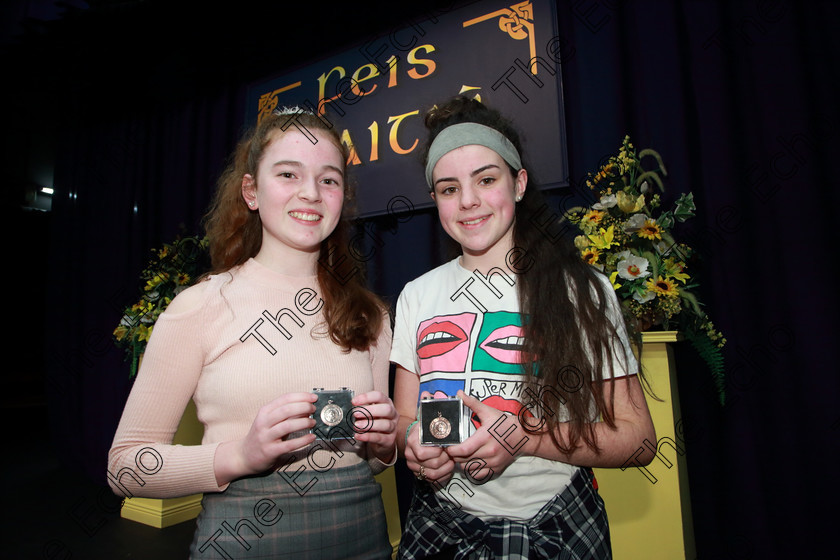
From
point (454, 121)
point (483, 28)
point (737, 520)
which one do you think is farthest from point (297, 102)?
point (737, 520)

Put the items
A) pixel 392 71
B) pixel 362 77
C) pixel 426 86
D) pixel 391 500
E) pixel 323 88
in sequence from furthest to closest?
pixel 323 88, pixel 362 77, pixel 392 71, pixel 426 86, pixel 391 500

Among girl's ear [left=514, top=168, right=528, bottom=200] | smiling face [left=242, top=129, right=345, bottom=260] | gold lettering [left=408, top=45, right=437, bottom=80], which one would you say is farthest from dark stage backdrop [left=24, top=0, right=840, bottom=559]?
smiling face [left=242, top=129, right=345, bottom=260]

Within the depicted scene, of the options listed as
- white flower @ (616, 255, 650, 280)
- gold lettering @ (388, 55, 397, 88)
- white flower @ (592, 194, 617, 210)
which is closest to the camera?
white flower @ (616, 255, 650, 280)

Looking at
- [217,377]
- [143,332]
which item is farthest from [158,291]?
[217,377]

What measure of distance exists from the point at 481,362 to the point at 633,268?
0.75 meters

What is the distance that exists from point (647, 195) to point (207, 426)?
162 cm

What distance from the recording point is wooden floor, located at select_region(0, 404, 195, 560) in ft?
7.37

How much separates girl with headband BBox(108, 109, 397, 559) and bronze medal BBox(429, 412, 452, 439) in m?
0.10

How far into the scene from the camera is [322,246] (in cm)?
127

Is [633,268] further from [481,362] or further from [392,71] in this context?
[392,71]

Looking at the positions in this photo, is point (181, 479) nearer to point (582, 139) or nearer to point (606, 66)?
point (582, 139)

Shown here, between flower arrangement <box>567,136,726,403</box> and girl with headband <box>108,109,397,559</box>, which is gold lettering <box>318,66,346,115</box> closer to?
girl with headband <box>108,109,397,559</box>

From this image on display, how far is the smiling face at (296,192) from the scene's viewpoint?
106 cm

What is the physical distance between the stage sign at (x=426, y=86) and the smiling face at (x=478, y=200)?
92cm
